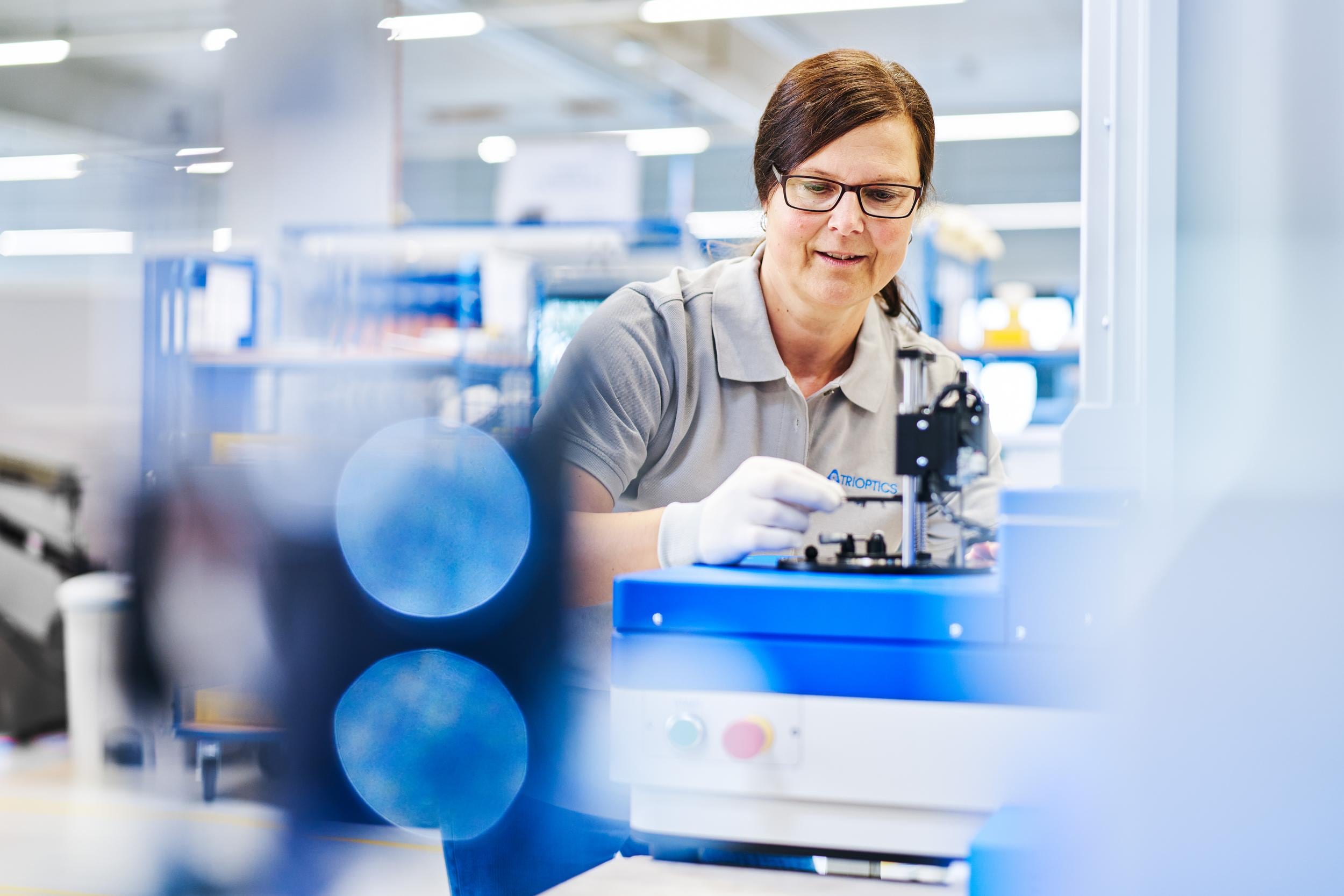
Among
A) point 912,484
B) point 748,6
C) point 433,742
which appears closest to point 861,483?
point 912,484

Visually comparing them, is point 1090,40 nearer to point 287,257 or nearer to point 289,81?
point 287,257

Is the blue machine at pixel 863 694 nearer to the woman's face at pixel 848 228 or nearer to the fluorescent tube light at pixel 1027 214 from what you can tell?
the woman's face at pixel 848 228

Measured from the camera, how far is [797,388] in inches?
61.8

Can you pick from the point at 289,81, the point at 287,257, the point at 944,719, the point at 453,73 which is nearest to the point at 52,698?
the point at 287,257

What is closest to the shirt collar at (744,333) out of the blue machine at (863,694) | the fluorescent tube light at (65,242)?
the blue machine at (863,694)

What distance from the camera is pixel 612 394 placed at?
1479 mm

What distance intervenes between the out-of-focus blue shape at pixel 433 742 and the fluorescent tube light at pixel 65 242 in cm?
968

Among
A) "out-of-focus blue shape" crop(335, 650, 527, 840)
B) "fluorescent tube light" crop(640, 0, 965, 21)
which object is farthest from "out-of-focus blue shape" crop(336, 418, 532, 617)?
"fluorescent tube light" crop(640, 0, 965, 21)

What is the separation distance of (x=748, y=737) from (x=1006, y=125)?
8.06 meters

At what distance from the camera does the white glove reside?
1.00 m

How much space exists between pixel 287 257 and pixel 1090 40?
373cm

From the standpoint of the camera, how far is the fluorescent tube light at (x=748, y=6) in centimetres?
523

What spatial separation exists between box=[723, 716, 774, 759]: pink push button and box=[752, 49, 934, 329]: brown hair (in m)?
0.84

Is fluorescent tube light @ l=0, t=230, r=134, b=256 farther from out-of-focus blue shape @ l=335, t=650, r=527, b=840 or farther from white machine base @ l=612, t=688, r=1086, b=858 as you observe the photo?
white machine base @ l=612, t=688, r=1086, b=858
